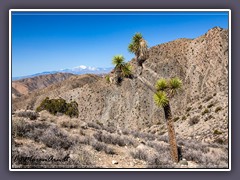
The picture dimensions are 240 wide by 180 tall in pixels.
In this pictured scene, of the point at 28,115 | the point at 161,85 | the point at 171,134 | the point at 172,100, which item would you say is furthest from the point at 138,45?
the point at 172,100

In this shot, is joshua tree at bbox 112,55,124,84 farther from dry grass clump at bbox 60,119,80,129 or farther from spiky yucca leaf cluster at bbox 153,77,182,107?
dry grass clump at bbox 60,119,80,129

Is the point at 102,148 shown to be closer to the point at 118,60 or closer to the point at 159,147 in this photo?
the point at 159,147

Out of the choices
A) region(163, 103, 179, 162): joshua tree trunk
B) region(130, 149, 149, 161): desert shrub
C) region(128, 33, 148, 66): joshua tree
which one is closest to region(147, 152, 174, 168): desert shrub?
region(130, 149, 149, 161): desert shrub

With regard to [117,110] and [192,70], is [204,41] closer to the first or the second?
[192,70]

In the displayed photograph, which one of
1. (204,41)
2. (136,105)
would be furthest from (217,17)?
(204,41)

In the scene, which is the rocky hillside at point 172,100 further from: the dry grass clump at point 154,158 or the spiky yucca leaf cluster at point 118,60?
the spiky yucca leaf cluster at point 118,60

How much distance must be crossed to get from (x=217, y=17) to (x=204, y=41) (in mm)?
39943

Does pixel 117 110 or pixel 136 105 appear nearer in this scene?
pixel 136 105

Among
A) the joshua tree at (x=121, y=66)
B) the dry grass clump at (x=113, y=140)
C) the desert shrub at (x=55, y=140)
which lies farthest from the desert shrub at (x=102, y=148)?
the joshua tree at (x=121, y=66)
